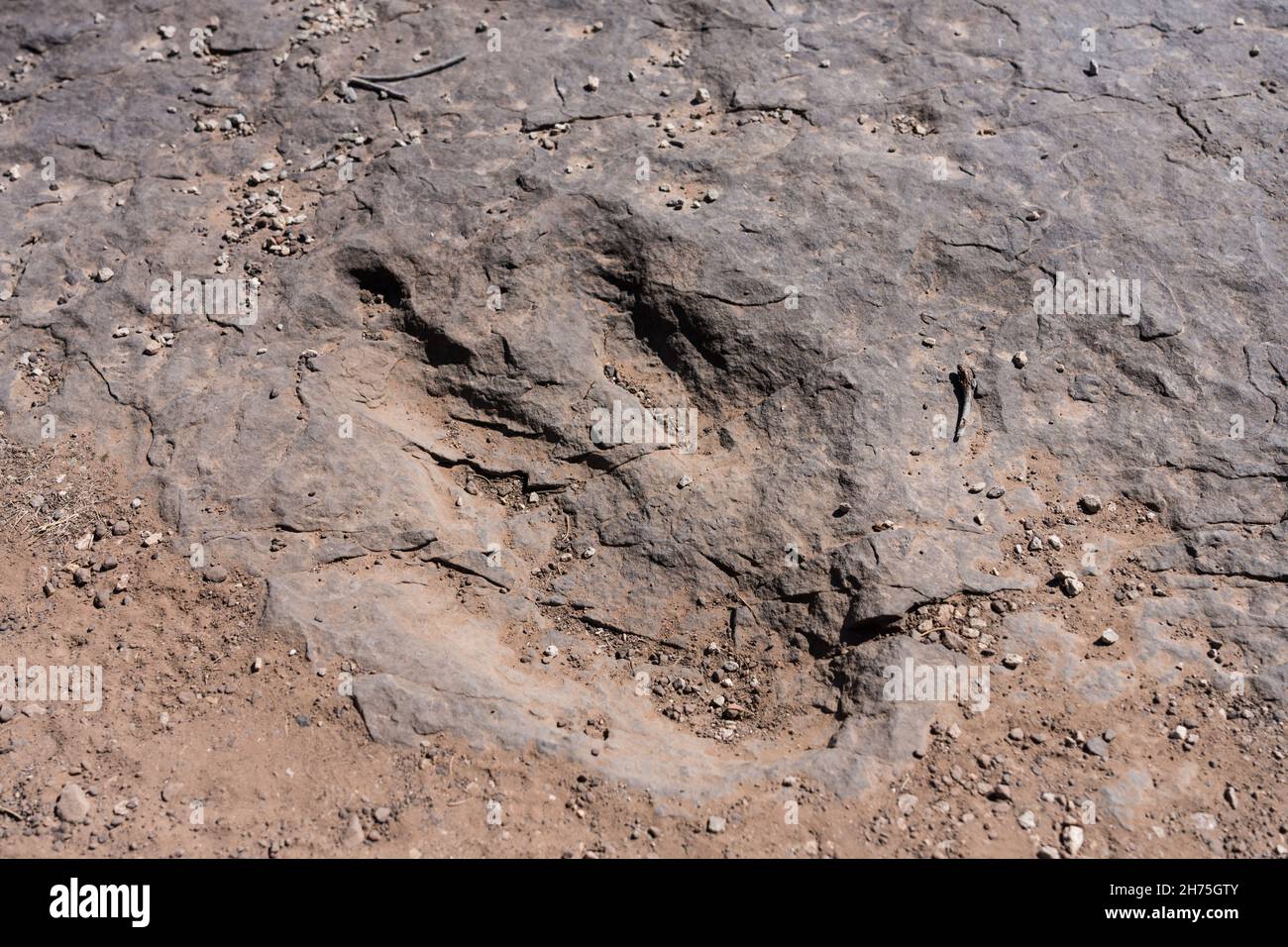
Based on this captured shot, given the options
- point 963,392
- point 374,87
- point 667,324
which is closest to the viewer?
point 963,392

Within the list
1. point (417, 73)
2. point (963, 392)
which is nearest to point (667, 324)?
point (963, 392)

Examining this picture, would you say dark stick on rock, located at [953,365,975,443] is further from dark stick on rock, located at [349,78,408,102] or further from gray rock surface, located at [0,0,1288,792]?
dark stick on rock, located at [349,78,408,102]

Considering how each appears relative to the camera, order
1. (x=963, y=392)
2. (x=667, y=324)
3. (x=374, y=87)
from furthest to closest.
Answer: (x=374, y=87), (x=667, y=324), (x=963, y=392)

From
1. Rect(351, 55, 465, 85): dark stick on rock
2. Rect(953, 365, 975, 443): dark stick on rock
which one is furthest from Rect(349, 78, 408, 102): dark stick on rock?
Rect(953, 365, 975, 443): dark stick on rock

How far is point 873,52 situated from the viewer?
5844mm

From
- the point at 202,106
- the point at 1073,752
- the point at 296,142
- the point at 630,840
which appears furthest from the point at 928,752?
the point at 202,106

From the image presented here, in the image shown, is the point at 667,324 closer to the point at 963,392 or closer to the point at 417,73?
the point at 963,392

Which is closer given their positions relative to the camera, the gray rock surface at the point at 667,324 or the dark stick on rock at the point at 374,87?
the gray rock surface at the point at 667,324

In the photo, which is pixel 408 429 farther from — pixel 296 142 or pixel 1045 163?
pixel 1045 163

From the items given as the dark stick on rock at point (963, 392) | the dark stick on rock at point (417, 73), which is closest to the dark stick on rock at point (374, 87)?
the dark stick on rock at point (417, 73)

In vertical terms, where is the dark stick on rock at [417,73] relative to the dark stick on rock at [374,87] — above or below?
above

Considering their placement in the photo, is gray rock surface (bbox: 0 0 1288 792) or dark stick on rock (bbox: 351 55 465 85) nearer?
gray rock surface (bbox: 0 0 1288 792)

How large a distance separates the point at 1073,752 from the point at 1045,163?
3203mm

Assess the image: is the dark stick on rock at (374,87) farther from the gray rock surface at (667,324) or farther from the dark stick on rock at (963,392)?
the dark stick on rock at (963,392)
